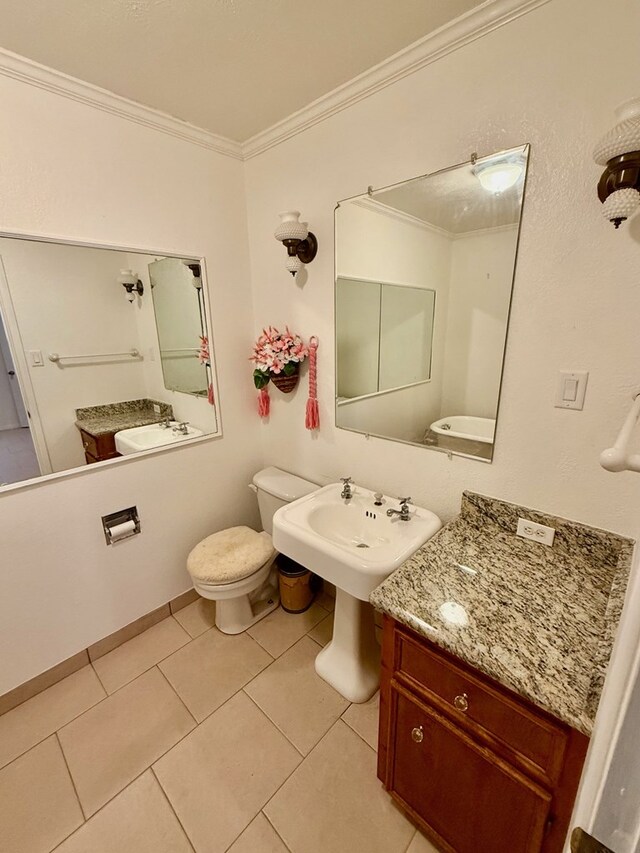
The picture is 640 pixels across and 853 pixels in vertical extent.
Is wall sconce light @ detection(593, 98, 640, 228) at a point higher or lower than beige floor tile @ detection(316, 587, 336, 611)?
higher

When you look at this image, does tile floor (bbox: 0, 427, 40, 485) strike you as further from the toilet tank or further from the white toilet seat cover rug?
the toilet tank

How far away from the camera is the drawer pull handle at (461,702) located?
33.0 inches

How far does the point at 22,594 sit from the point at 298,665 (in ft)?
3.83

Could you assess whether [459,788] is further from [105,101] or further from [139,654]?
[105,101]

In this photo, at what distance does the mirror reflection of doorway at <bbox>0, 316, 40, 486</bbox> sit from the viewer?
52.2 inches

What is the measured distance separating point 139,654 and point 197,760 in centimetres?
60

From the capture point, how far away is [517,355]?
113 cm

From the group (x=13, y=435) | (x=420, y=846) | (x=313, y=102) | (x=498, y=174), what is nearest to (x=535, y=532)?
(x=420, y=846)

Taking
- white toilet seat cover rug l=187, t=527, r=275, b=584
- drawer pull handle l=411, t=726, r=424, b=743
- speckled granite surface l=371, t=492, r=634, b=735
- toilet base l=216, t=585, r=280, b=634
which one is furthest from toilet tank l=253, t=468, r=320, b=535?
drawer pull handle l=411, t=726, r=424, b=743

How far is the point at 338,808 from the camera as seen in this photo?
115 cm

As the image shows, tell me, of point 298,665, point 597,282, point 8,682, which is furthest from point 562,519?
point 8,682

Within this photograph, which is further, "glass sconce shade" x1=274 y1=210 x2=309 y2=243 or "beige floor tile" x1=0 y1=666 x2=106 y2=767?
"glass sconce shade" x1=274 y1=210 x2=309 y2=243

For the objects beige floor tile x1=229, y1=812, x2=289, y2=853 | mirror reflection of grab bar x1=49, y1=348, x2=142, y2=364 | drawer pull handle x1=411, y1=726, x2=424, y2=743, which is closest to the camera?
drawer pull handle x1=411, y1=726, x2=424, y2=743

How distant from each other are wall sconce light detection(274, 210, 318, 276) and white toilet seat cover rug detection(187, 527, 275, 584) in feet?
4.32
